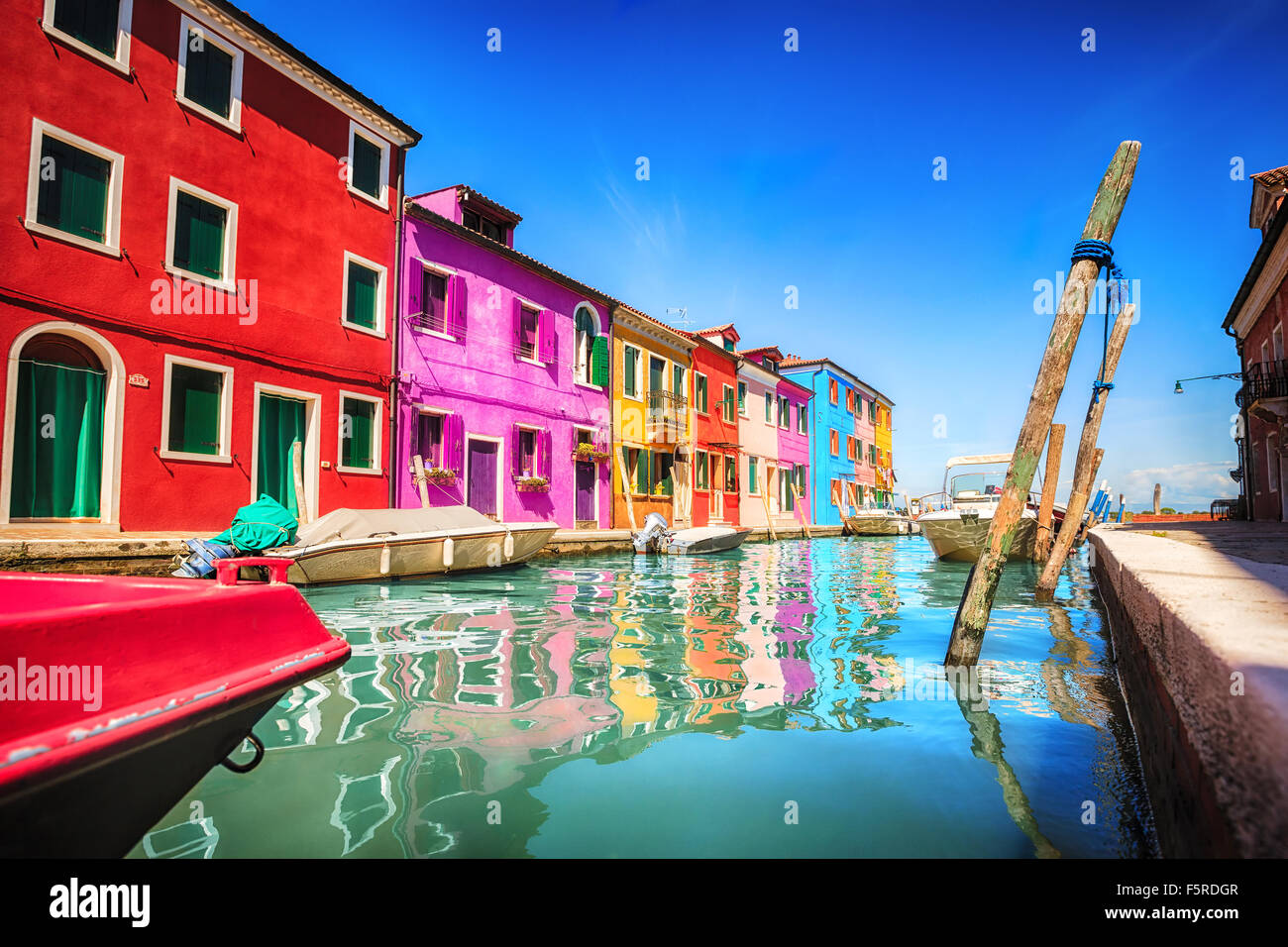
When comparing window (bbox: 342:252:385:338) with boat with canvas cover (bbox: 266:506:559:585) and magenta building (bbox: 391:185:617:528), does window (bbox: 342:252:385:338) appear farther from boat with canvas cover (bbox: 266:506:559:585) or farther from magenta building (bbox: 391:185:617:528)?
boat with canvas cover (bbox: 266:506:559:585)

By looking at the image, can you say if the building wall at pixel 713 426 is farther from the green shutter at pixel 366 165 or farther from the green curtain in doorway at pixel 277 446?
the green curtain in doorway at pixel 277 446

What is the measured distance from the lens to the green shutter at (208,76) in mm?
10359

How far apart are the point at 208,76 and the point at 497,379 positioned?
7.33 metres

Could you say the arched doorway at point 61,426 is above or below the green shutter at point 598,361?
below

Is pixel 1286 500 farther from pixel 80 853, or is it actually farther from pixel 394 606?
pixel 80 853

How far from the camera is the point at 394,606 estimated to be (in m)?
7.34

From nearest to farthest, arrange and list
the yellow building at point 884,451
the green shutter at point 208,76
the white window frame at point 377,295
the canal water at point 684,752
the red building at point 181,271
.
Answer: the canal water at point 684,752 < the red building at point 181,271 < the green shutter at point 208,76 < the white window frame at point 377,295 < the yellow building at point 884,451

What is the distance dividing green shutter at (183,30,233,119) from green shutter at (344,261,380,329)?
9.92ft

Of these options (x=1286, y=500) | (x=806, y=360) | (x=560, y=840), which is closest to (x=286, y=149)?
(x=560, y=840)

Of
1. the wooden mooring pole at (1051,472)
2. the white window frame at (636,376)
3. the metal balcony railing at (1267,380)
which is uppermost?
the white window frame at (636,376)

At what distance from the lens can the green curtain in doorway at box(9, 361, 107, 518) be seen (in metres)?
8.54

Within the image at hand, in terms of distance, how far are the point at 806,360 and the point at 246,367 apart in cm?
2704

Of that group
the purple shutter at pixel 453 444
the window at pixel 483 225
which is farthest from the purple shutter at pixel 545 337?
the purple shutter at pixel 453 444

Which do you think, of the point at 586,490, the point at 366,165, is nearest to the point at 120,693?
the point at 366,165
